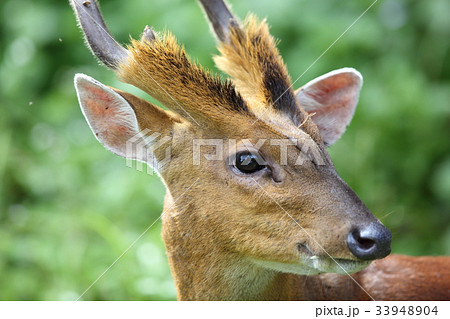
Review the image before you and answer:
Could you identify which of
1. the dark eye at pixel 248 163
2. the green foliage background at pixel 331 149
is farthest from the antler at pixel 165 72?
the green foliage background at pixel 331 149

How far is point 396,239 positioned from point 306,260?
3.38m

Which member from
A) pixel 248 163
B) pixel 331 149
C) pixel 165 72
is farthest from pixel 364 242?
pixel 331 149

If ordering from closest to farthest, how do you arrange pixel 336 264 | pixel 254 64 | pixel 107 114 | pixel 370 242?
pixel 370 242, pixel 336 264, pixel 107 114, pixel 254 64

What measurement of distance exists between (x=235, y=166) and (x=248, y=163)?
0.07 meters

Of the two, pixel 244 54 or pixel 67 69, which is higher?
pixel 244 54

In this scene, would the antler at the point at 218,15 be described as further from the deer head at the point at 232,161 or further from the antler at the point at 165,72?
the antler at the point at 165,72

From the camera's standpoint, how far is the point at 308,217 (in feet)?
10.0

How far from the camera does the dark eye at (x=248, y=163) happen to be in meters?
3.17

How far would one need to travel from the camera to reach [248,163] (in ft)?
10.4

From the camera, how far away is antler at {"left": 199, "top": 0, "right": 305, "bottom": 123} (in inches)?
134

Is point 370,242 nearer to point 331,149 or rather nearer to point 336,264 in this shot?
point 336,264
